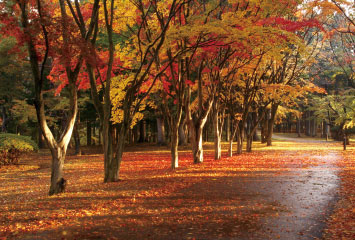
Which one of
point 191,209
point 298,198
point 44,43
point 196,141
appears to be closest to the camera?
point 191,209

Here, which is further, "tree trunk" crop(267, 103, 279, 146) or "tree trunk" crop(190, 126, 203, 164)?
"tree trunk" crop(267, 103, 279, 146)

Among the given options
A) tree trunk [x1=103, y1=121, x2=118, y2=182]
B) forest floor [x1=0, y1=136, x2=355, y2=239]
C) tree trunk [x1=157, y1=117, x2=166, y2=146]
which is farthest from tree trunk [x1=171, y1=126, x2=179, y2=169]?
tree trunk [x1=157, y1=117, x2=166, y2=146]

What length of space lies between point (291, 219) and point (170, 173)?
7.75 meters

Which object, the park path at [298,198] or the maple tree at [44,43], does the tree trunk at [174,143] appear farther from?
the maple tree at [44,43]

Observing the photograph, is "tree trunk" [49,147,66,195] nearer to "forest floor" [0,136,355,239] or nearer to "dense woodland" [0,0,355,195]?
"dense woodland" [0,0,355,195]

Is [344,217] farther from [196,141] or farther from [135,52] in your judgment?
[135,52]

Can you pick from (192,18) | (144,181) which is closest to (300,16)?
(192,18)

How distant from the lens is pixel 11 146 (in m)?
19.5

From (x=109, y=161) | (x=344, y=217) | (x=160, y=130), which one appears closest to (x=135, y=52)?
(x=109, y=161)

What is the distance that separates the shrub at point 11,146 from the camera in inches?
755

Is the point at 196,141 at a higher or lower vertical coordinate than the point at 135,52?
lower

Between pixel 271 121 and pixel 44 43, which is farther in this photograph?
pixel 271 121

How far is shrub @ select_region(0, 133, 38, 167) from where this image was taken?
1917 centimetres

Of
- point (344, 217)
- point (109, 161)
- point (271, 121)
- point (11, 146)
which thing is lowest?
point (344, 217)
